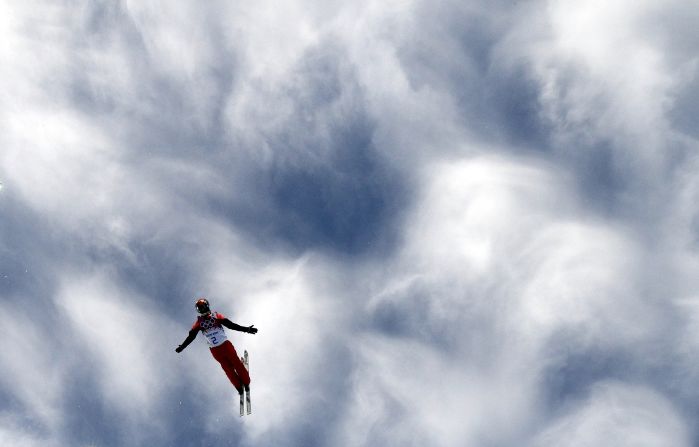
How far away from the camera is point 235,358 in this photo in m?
46.2

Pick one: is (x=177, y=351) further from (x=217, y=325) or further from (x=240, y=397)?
(x=240, y=397)

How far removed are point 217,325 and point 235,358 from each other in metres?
3.51

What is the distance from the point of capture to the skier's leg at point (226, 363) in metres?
45.8

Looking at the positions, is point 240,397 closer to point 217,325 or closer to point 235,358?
point 235,358

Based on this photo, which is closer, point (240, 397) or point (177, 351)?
point (177, 351)

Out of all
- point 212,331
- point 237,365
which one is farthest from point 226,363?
point 212,331

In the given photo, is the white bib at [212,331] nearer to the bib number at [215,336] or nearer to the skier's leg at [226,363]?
the bib number at [215,336]

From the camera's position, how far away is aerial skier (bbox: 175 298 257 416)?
1693 inches

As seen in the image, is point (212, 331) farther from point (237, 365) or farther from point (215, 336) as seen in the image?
point (237, 365)

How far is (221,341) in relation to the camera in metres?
45.2

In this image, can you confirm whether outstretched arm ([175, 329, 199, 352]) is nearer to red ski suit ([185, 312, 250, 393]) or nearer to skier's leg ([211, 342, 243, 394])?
red ski suit ([185, 312, 250, 393])

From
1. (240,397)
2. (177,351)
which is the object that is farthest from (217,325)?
(240,397)

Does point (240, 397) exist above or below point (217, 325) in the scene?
below

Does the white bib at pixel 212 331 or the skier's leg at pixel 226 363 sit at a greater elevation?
the white bib at pixel 212 331
